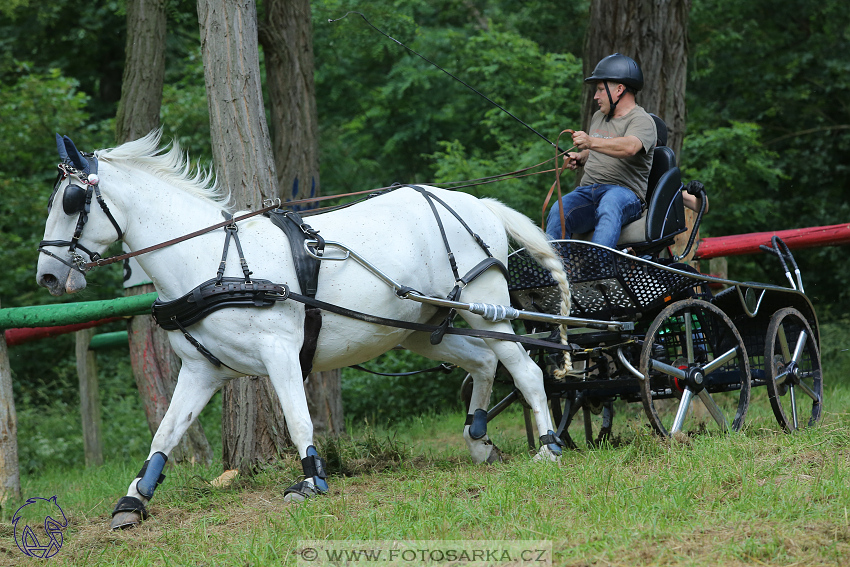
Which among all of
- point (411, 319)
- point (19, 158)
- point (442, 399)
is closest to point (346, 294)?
point (411, 319)

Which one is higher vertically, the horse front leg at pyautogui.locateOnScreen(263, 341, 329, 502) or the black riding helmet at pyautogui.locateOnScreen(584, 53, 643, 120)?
the black riding helmet at pyautogui.locateOnScreen(584, 53, 643, 120)

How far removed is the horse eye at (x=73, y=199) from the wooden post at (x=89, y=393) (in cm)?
432

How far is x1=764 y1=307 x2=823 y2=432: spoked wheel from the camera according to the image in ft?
17.5

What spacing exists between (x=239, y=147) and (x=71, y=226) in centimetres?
163

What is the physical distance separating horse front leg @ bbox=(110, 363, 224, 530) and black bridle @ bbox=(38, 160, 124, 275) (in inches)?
31.4

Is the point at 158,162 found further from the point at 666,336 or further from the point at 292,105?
the point at 292,105

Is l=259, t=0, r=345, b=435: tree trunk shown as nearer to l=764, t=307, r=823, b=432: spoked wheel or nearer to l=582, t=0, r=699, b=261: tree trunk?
l=582, t=0, r=699, b=261: tree trunk

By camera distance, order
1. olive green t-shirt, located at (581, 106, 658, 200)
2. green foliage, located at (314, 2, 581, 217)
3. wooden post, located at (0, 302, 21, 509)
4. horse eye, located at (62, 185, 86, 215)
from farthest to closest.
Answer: green foliage, located at (314, 2, 581, 217)
wooden post, located at (0, 302, 21, 509)
olive green t-shirt, located at (581, 106, 658, 200)
horse eye, located at (62, 185, 86, 215)

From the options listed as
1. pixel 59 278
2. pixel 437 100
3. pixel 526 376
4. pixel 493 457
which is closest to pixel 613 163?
pixel 526 376

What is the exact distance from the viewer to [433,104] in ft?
44.1

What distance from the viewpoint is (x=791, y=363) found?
557cm

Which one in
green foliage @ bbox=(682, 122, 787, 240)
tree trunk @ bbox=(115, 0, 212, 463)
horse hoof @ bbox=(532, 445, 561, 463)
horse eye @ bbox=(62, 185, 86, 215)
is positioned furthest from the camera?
green foliage @ bbox=(682, 122, 787, 240)

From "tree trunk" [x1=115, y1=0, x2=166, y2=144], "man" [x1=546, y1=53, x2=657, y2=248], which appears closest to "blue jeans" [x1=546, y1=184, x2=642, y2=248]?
"man" [x1=546, y1=53, x2=657, y2=248]

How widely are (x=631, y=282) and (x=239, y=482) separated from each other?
268 cm
